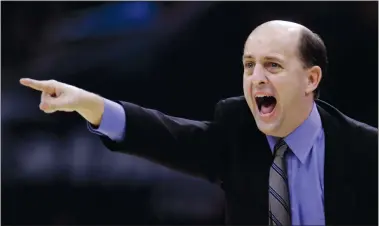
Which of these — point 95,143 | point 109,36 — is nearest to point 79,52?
point 109,36

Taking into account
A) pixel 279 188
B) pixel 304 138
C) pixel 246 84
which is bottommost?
pixel 279 188

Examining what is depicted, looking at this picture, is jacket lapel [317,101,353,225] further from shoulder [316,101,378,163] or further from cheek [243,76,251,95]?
cheek [243,76,251,95]

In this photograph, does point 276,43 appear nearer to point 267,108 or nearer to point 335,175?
point 267,108

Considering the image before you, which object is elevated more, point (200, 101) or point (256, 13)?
point (256, 13)

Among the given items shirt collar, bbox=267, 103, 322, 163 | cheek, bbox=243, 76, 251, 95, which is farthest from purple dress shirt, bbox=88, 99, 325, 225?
cheek, bbox=243, 76, 251, 95

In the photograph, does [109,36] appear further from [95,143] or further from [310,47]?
[310,47]

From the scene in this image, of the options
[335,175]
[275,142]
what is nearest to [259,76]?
[275,142]

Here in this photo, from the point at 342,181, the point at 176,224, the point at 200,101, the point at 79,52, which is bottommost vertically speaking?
the point at 176,224

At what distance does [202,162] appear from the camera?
4.22ft

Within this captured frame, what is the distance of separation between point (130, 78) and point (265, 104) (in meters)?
0.30

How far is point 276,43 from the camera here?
3.91 ft

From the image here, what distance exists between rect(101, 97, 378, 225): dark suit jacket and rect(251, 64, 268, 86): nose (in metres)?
0.09

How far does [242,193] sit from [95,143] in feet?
1.13

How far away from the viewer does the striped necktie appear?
4.09ft
